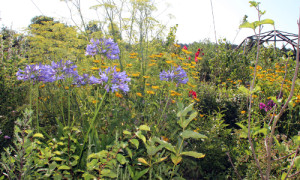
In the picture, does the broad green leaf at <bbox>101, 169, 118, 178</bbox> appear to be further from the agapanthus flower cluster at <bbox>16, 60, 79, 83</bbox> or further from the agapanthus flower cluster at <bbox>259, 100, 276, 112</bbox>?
the agapanthus flower cluster at <bbox>259, 100, 276, 112</bbox>

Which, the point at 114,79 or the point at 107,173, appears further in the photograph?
the point at 114,79

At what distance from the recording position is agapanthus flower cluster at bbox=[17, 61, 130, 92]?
1614mm

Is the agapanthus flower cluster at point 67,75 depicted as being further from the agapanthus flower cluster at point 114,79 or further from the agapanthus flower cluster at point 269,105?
the agapanthus flower cluster at point 269,105

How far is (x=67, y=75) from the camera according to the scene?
198cm

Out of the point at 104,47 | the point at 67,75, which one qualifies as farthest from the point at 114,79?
the point at 67,75

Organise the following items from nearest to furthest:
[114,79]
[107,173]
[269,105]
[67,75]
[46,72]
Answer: [107,173], [114,79], [46,72], [67,75], [269,105]

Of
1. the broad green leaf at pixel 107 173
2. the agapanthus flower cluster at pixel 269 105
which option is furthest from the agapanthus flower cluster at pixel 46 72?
the agapanthus flower cluster at pixel 269 105

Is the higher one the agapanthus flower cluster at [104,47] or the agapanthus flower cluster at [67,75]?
the agapanthus flower cluster at [104,47]

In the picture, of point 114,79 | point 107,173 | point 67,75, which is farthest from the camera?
point 67,75

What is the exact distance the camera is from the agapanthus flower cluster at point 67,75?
161cm

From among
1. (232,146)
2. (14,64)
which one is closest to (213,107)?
(232,146)

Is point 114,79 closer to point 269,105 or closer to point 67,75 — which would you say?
point 67,75

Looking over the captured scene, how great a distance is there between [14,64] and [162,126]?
85.9 inches

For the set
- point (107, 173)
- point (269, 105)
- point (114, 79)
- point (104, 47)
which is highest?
point (104, 47)
